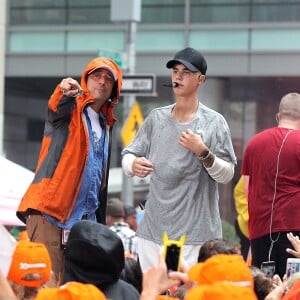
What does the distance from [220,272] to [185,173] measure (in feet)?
6.27

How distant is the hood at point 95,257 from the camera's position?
499 cm

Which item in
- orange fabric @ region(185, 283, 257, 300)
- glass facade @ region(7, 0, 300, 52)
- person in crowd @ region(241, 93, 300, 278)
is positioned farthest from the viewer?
glass facade @ region(7, 0, 300, 52)

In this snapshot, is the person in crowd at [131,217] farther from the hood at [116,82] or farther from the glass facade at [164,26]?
the glass facade at [164,26]

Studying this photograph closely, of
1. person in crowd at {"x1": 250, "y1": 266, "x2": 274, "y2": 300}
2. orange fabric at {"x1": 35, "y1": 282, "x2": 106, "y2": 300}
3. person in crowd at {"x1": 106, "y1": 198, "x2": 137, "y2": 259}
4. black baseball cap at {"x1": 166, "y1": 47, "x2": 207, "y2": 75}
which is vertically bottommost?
person in crowd at {"x1": 106, "y1": 198, "x2": 137, "y2": 259}

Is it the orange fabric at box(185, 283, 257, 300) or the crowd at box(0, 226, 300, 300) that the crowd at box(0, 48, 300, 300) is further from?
the orange fabric at box(185, 283, 257, 300)

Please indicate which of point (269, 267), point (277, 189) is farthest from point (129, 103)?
point (269, 267)

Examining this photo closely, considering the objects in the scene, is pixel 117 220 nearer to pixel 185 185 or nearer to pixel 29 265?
pixel 185 185

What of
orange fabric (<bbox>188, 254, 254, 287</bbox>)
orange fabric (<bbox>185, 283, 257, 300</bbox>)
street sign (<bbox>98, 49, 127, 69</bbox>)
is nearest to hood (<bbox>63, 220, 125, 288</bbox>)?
orange fabric (<bbox>188, 254, 254, 287</bbox>)

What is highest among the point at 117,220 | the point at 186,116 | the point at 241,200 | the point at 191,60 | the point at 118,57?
the point at 191,60

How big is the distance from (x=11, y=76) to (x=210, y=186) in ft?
62.4

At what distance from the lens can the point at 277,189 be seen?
6.93 meters

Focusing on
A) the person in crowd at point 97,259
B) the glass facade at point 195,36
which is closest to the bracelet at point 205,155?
the person in crowd at point 97,259

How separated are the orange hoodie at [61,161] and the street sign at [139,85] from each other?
6899 mm

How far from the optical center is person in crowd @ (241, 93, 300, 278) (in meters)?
6.90
